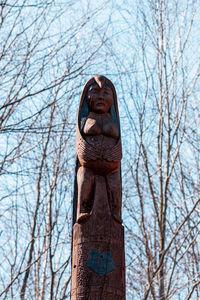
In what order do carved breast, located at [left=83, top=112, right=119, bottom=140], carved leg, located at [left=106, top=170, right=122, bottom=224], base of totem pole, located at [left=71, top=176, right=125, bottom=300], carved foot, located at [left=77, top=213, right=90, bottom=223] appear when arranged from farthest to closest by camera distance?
carved breast, located at [left=83, top=112, right=119, bottom=140]
carved leg, located at [left=106, top=170, right=122, bottom=224]
carved foot, located at [left=77, top=213, right=90, bottom=223]
base of totem pole, located at [left=71, top=176, right=125, bottom=300]

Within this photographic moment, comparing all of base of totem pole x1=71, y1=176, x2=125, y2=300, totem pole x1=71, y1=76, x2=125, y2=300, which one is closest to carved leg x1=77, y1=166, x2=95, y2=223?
totem pole x1=71, y1=76, x2=125, y2=300

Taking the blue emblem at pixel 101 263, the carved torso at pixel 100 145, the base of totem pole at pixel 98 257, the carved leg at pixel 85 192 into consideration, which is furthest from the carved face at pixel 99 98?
the blue emblem at pixel 101 263

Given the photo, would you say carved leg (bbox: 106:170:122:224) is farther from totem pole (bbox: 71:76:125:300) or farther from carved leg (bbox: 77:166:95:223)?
carved leg (bbox: 77:166:95:223)

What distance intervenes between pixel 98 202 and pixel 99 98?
154cm

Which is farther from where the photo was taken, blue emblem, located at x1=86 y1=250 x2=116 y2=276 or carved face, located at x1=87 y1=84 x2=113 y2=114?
carved face, located at x1=87 y1=84 x2=113 y2=114

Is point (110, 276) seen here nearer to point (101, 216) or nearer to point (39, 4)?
point (101, 216)

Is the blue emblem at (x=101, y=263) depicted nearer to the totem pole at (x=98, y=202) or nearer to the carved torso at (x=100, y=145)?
the totem pole at (x=98, y=202)

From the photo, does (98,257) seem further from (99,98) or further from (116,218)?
(99,98)

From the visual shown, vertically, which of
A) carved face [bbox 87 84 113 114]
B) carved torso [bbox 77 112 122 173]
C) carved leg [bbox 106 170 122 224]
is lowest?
carved leg [bbox 106 170 122 224]

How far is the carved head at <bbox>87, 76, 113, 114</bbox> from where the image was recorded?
6570 mm

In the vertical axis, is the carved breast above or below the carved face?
below

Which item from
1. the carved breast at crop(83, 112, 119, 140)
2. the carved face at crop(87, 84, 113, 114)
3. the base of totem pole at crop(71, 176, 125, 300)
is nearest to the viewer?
the base of totem pole at crop(71, 176, 125, 300)

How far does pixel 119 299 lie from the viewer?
5191 mm

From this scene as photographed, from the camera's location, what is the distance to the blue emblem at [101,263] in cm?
526
